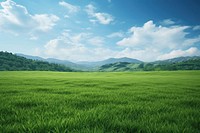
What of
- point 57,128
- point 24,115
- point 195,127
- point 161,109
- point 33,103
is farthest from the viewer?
point 33,103

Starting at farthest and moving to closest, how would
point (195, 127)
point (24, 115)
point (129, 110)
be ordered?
point (129, 110) → point (24, 115) → point (195, 127)

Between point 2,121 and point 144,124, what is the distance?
3.29m

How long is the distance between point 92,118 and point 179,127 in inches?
76.2

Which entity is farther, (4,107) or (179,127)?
(4,107)

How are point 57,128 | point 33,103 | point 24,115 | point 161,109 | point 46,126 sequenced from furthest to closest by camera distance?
1. point 33,103
2. point 161,109
3. point 24,115
4. point 46,126
5. point 57,128

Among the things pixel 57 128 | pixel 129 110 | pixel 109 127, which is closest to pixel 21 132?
pixel 57 128

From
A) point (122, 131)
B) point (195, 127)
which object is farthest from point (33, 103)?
point (195, 127)

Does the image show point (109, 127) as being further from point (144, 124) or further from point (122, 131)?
point (144, 124)

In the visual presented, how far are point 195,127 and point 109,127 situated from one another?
198cm

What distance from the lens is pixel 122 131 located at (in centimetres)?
307

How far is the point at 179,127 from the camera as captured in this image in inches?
129

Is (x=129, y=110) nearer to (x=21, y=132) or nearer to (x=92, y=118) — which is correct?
(x=92, y=118)

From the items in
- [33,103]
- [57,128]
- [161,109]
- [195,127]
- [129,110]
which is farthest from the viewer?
[33,103]

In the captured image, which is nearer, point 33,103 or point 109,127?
point 109,127
